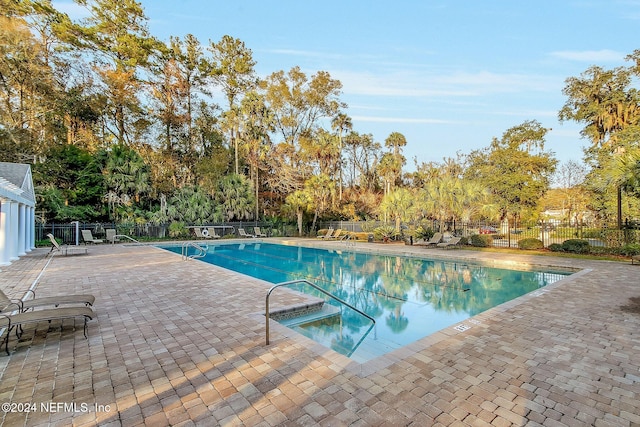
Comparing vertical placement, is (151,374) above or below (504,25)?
below

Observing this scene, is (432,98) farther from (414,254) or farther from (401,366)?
(401,366)

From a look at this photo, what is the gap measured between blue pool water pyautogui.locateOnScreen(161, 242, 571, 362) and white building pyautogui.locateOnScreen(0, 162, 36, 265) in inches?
254

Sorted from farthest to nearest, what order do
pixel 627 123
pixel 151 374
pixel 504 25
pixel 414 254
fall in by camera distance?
pixel 627 123
pixel 414 254
pixel 504 25
pixel 151 374

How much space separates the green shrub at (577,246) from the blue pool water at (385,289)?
378cm

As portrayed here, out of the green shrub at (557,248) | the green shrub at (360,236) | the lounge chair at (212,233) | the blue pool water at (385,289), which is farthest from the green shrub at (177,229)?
the green shrub at (557,248)

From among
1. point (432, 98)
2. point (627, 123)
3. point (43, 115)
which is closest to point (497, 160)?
point (627, 123)

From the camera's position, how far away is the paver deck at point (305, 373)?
8.09ft

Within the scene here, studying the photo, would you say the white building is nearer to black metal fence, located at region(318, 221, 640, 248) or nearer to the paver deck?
the paver deck

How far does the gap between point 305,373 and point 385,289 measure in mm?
5670

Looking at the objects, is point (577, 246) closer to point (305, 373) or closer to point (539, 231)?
point (539, 231)

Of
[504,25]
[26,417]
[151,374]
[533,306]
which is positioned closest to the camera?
[26,417]

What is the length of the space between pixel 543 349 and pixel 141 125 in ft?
90.0

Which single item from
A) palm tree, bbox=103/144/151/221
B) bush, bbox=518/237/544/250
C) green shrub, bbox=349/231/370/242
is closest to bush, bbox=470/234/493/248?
bush, bbox=518/237/544/250

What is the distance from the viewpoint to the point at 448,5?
11.6m
